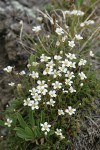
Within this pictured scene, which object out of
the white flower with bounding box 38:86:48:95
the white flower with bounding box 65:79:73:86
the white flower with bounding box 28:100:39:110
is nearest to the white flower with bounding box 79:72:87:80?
the white flower with bounding box 65:79:73:86

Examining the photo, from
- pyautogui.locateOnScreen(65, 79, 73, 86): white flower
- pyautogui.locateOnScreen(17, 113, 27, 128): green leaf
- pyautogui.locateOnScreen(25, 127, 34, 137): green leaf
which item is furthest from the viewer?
pyautogui.locateOnScreen(65, 79, 73, 86): white flower

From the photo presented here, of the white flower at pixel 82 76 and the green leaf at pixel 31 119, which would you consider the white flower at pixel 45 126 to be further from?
the white flower at pixel 82 76

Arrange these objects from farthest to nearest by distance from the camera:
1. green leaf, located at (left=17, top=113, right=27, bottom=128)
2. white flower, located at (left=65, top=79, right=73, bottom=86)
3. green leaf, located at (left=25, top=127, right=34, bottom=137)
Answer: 1. white flower, located at (left=65, top=79, right=73, bottom=86)
2. green leaf, located at (left=17, top=113, right=27, bottom=128)
3. green leaf, located at (left=25, top=127, right=34, bottom=137)

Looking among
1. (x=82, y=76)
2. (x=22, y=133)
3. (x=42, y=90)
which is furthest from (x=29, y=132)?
(x=82, y=76)

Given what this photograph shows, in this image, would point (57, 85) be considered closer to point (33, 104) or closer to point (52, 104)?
point (52, 104)

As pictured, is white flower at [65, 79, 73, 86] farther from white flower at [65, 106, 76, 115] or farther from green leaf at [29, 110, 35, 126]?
green leaf at [29, 110, 35, 126]

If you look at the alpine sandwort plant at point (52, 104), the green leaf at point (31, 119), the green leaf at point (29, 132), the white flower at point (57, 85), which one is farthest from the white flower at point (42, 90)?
the green leaf at point (29, 132)

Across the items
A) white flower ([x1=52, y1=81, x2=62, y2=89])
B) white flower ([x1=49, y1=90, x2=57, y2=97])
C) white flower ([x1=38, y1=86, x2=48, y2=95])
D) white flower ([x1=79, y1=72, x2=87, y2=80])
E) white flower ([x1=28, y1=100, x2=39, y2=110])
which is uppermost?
white flower ([x1=79, y1=72, x2=87, y2=80])

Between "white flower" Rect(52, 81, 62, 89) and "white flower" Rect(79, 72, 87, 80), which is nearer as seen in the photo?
"white flower" Rect(52, 81, 62, 89)

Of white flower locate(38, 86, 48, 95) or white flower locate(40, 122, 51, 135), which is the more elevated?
white flower locate(38, 86, 48, 95)

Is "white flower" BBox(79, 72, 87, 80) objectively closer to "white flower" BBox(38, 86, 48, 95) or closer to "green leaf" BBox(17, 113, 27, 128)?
"white flower" BBox(38, 86, 48, 95)

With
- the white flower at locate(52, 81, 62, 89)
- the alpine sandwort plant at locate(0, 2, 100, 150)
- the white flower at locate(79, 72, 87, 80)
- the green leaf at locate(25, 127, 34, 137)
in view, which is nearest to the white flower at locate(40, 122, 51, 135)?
the alpine sandwort plant at locate(0, 2, 100, 150)

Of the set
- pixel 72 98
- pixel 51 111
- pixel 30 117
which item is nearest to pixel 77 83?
pixel 72 98
